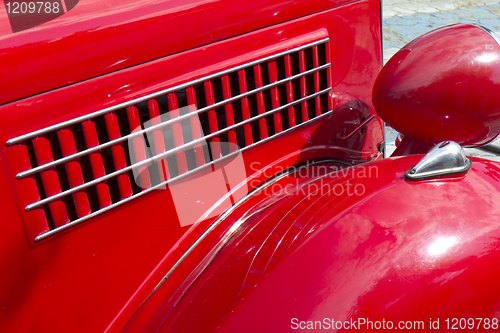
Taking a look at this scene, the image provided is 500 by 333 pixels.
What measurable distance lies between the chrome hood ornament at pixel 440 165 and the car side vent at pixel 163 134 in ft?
1.47

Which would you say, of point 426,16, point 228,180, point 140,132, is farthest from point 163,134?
point 426,16

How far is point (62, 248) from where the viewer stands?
105 cm

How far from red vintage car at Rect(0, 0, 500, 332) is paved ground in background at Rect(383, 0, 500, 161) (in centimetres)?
383

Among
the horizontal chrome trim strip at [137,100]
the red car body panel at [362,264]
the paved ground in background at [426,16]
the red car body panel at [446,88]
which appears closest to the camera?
the red car body panel at [362,264]

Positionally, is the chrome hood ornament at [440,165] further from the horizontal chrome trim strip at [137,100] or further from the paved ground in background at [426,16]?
the paved ground in background at [426,16]

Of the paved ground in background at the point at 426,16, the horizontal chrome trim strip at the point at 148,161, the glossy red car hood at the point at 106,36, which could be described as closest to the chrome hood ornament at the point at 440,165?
the horizontal chrome trim strip at the point at 148,161

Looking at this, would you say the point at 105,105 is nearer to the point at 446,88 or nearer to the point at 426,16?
the point at 446,88

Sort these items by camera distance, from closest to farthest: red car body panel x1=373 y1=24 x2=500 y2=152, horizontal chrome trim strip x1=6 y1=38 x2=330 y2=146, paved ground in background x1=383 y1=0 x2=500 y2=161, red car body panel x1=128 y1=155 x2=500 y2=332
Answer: red car body panel x1=128 y1=155 x2=500 y2=332, horizontal chrome trim strip x1=6 y1=38 x2=330 y2=146, red car body panel x1=373 y1=24 x2=500 y2=152, paved ground in background x1=383 y1=0 x2=500 y2=161

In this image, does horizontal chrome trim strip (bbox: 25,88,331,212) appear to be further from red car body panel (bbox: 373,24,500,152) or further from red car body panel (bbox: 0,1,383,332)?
red car body panel (bbox: 373,24,500,152)

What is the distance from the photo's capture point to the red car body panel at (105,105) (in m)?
0.93

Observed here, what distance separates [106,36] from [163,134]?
271 mm

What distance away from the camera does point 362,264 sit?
2.80ft

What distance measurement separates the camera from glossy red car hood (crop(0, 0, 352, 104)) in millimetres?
903

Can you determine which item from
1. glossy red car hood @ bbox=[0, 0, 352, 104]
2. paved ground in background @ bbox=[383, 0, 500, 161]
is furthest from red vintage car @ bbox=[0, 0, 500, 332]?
paved ground in background @ bbox=[383, 0, 500, 161]
